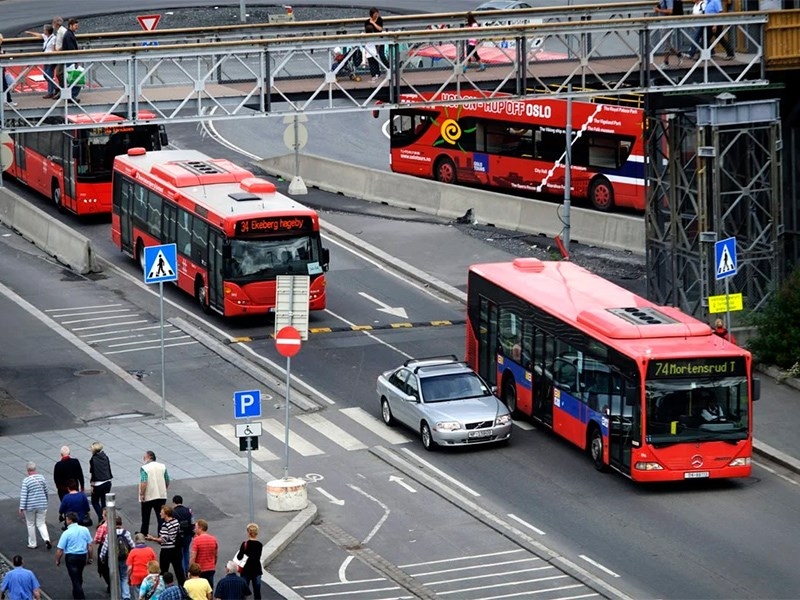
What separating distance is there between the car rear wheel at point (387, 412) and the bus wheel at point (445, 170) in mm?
21525

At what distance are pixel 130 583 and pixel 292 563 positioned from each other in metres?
3.57

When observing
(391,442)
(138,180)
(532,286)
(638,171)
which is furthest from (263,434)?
(638,171)

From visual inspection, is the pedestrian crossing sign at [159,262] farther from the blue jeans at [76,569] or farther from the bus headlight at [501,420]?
the blue jeans at [76,569]

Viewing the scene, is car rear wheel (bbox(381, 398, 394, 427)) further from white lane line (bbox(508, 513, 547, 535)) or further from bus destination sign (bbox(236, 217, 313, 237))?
bus destination sign (bbox(236, 217, 313, 237))

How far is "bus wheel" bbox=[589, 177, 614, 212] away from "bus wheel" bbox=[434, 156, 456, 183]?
17.9 ft

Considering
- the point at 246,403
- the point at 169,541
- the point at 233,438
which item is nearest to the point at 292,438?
the point at 233,438

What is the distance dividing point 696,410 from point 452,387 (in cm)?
499

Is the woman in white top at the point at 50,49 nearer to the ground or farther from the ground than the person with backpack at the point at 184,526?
farther from the ground

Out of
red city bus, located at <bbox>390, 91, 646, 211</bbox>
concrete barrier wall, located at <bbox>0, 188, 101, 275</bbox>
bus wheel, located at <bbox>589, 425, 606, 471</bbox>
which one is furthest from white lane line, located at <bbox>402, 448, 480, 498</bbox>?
red city bus, located at <bbox>390, 91, 646, 211</bbox>

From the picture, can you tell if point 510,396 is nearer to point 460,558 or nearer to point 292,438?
point 292,438

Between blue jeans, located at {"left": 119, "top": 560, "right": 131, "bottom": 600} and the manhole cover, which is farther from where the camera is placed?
the manhole cover

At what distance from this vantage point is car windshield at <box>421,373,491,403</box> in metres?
33.9

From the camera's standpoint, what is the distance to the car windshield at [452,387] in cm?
3388

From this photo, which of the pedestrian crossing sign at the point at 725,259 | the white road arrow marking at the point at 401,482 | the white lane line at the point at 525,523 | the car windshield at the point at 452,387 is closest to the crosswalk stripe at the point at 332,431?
the car windshield at the point at 452,387
